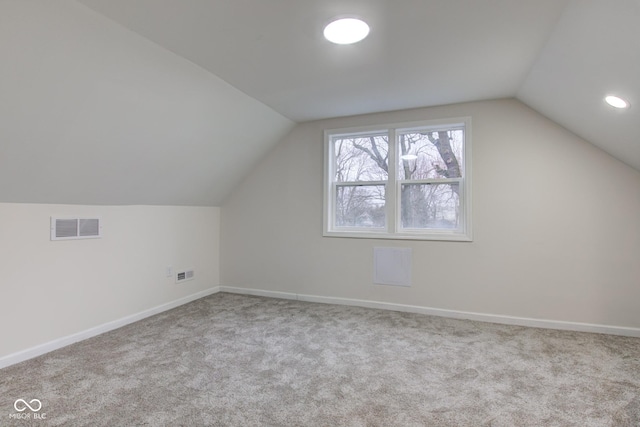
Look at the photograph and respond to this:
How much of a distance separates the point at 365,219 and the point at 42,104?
10.1ft

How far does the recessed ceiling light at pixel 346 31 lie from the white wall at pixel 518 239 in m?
1.71

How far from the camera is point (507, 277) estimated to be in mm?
3324

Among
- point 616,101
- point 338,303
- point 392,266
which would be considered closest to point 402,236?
point 392,266

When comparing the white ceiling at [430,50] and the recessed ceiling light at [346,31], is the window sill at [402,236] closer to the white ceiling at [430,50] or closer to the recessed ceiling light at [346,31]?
the white ceiling at [430,50]

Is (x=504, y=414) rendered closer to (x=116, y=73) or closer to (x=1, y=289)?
(x=116, y=73)

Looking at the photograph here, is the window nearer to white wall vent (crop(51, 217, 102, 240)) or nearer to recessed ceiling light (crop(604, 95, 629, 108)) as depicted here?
recessed ceiling light (crop(604, 95, 629, 108))

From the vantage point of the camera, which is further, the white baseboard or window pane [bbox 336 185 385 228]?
window pane [bbox 336 185 385 228]

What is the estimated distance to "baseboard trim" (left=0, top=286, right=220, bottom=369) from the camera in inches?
92.8

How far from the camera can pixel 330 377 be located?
2.22 meters

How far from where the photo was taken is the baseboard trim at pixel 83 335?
7.74ft

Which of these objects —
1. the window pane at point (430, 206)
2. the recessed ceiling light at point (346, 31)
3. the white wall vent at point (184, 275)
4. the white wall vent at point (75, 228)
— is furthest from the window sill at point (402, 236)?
the white wall vent at point (75, 228)

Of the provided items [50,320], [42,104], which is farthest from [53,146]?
[50,320]

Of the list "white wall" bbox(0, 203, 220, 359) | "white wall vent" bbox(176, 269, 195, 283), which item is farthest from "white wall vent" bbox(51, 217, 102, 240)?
"white wall vent" bbox(176, 269, 195, 283)

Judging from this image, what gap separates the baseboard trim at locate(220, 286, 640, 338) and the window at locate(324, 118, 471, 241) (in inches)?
30.6
